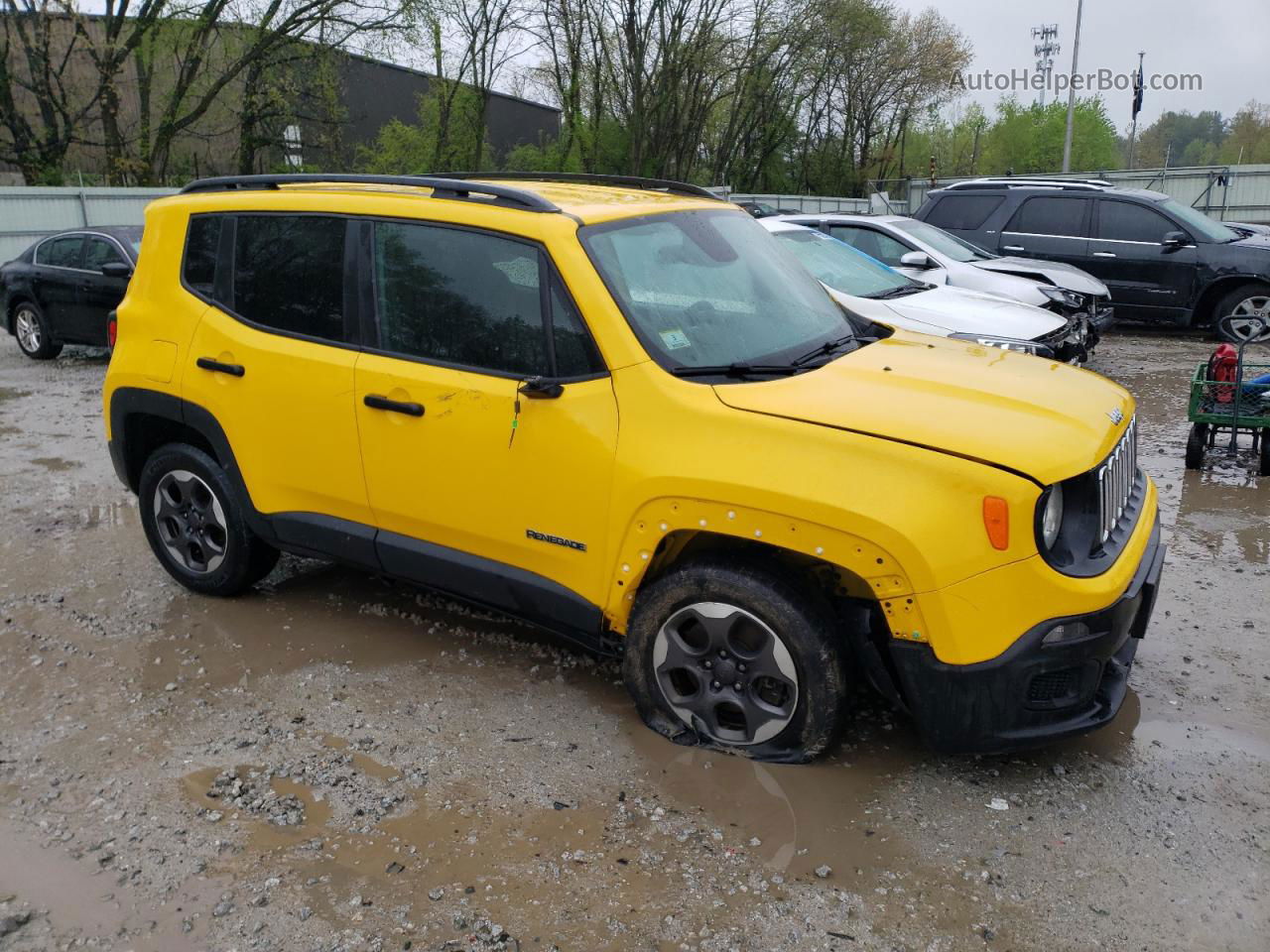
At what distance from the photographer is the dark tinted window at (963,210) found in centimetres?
1354

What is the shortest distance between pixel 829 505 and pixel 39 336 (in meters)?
11.7

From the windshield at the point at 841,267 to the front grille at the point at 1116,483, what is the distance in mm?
4882

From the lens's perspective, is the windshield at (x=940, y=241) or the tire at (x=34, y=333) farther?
the tire at (x=34, y=333)

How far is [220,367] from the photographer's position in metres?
4.47

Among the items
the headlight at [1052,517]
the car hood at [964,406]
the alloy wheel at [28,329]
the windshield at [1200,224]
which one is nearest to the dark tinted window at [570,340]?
the car hood at [964,406]

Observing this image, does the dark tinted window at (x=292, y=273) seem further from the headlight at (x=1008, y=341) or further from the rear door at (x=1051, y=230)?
the rear door at (x=1051, y=230)

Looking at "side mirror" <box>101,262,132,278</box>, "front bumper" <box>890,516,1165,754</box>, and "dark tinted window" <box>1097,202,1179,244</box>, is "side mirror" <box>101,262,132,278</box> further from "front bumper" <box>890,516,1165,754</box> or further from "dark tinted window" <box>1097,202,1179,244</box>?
"dark tinted window" <box>1097,202,1179,244</box>

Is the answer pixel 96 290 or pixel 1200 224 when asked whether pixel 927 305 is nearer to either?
pixel 1200 224

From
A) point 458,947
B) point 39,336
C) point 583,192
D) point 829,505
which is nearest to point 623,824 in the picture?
point 458,947

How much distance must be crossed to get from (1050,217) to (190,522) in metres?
11.7

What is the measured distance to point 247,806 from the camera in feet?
11.1

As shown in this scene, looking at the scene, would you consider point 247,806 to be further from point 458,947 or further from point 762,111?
point 762,111

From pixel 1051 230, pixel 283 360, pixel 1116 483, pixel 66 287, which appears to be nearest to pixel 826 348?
pixel 1116 483

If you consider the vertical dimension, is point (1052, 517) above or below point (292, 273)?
below
